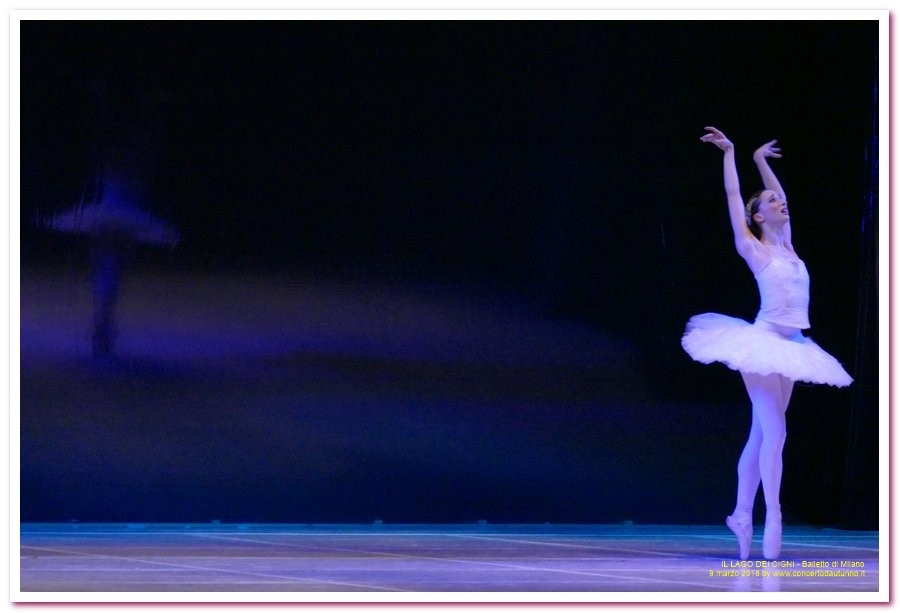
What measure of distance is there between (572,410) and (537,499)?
15.3 inches

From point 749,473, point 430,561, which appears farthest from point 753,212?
point 430,561

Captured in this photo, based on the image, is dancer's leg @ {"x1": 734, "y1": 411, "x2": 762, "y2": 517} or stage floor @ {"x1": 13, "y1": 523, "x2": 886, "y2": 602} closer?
stage floor @ {"x1": 13, "y1": 523, "x2": 886, "y2": 602}

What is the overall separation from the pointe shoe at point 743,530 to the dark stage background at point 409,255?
88cm

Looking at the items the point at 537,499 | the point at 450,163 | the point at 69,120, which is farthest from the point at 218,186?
the point at 537,499

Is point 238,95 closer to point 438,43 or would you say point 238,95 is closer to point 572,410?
point 438,43

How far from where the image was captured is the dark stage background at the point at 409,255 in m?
4.62

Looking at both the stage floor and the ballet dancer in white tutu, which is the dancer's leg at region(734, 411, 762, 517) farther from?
the stage floor

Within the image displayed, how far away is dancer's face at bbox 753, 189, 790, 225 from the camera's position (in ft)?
12.7

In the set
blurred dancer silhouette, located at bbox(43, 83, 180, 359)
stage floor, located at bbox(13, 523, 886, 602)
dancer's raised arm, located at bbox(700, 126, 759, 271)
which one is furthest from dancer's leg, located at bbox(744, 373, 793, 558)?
blurred dancer silhouette, located at bbox(43, 83, 180, 359)

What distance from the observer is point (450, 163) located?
4.68 m

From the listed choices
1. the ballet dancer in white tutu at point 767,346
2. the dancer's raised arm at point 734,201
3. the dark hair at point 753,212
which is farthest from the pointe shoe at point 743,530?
the dark hair at point 753,212

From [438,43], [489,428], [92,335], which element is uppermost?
[438,43]

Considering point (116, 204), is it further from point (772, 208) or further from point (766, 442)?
point (766, 442)

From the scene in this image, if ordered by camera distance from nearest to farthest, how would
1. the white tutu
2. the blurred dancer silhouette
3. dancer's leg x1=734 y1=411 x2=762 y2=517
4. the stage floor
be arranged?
the stage floor, the white tutu, dancer's leg x1=734 y1=411 x2=762 y2=517, the blurred dancer silhouette
